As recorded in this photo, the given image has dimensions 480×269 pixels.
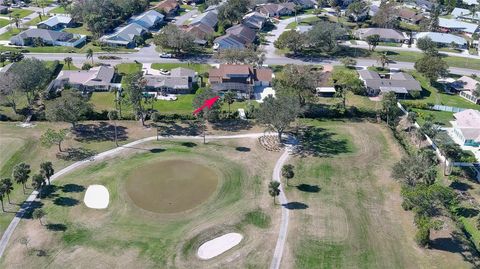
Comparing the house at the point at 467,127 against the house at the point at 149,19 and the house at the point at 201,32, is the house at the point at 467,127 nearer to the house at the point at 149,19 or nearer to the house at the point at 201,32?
the house at the point at 201,32

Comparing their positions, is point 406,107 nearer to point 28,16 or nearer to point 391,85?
point 391,85

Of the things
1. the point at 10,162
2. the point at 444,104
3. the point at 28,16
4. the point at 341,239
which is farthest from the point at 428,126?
the point at 28,16

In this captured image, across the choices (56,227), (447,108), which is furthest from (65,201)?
(447,108)

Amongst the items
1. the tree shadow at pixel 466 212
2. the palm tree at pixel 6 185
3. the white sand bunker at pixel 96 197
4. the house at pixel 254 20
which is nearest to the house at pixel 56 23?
the house at pixel 254 20

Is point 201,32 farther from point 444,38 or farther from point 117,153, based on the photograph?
point 444,38

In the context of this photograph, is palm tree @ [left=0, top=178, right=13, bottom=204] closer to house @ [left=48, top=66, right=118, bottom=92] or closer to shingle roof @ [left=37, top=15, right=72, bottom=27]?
house @ [left=48, top=66, right=118, bottom=92]
